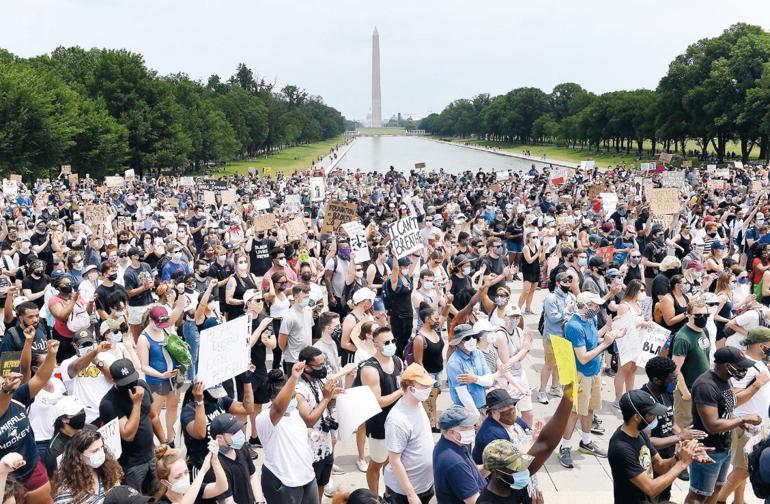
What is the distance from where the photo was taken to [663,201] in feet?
55.0

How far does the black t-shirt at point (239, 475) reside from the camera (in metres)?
5.18

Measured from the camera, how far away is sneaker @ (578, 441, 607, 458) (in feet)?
25.4

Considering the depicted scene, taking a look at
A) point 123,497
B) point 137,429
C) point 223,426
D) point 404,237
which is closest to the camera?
point 123,497

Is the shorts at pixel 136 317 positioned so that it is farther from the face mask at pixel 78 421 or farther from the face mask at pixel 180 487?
the face mask at pixel 180 487

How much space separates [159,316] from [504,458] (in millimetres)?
4595

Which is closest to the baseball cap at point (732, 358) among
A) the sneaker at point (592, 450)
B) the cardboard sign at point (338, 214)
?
the sneaker at point (592, 450)

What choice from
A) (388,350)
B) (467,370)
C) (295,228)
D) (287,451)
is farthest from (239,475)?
(295,228)

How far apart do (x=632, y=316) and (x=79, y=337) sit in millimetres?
6193

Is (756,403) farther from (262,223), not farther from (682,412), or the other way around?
(262,223)

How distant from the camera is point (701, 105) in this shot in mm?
71062

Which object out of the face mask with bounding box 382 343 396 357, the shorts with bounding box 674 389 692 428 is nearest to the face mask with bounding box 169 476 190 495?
the face mask with bounding box 382 343 396 357

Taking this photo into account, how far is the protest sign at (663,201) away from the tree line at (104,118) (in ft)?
140

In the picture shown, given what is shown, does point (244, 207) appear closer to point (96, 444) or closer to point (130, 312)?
point (130, 312)

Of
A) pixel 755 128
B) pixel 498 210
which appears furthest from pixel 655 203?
pixel 755 128
